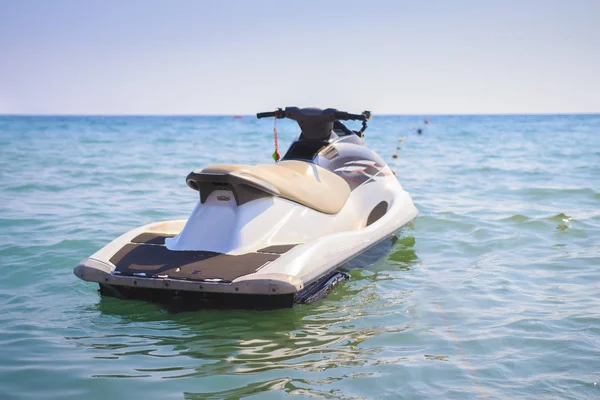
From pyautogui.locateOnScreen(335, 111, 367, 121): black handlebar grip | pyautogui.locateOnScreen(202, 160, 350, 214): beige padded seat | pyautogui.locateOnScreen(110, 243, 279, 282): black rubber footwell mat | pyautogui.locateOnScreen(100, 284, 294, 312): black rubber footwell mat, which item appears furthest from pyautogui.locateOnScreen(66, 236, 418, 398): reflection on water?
pyautogui.locateOnScreen(335, 111, 367, 121): black handlebar grip

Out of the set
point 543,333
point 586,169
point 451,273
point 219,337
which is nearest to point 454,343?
point 543,333

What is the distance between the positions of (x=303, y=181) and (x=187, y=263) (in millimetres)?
1503

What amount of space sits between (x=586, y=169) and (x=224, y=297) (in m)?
A: 14.0

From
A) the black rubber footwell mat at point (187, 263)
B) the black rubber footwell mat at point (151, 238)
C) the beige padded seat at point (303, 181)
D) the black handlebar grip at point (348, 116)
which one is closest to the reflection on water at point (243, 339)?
the black rubber footwell mat at point (187, 263)

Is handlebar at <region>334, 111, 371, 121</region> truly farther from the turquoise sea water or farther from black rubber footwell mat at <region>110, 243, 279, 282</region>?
black rubber footwell mat at <region>110, 243, 279, 282</region>

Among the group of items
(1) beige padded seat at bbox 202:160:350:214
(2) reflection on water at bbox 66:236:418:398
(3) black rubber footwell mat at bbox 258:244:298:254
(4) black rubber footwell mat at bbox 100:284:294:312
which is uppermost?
(1) beige padded seat at bbox 202:160:350:214

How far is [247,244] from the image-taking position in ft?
16.6

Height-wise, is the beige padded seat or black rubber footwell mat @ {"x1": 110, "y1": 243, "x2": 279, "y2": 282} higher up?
the beige padded seat

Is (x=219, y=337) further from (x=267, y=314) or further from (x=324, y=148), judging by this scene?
(x=324, y=148)

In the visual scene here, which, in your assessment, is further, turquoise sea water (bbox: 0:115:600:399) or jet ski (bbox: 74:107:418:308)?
jet ski (bbox: 74:107:418:308)

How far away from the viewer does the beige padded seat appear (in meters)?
5.24

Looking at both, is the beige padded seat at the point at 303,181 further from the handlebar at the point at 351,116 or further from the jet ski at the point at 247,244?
the handlebar at the point at 351,116

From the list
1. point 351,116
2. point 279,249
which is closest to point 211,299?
point 279,249

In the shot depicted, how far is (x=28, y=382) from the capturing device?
3895mm
